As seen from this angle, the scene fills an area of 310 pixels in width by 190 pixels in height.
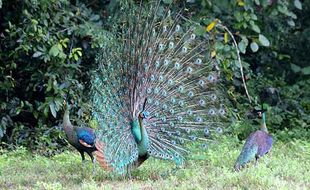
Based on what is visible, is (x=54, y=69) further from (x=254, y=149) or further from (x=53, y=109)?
(x=254, y=149)

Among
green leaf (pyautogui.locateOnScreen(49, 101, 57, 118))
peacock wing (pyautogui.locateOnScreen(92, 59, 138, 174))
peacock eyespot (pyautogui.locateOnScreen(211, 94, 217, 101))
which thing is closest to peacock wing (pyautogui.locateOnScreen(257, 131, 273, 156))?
peacock eyespot (pyautogui.locateOnScreen(211, 94, 217, 101))

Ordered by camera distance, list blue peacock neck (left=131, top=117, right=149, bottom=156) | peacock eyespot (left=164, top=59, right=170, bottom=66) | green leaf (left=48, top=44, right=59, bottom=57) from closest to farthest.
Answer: blue peacock neck (left=131, top=117, right=149, bottom=156), peacock eyespot (left=164, top=59, right=170, bottom=66), green leaf (left=48, top=44, right=59, bottom=57)

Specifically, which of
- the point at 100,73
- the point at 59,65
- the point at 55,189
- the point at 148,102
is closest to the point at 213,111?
the point at 148,102

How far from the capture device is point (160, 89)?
22.3 feet

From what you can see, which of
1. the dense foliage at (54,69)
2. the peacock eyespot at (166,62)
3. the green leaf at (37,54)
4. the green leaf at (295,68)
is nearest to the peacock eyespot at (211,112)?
the peacock eyespot at (166,62)

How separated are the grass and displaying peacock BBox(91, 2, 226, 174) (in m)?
0.26

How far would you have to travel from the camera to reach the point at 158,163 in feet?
23.8

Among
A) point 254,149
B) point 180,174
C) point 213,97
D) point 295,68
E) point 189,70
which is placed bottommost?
point 295,68

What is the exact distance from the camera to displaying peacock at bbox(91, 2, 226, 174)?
22.0 feet

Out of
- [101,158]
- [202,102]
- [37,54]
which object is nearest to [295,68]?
[37,54]

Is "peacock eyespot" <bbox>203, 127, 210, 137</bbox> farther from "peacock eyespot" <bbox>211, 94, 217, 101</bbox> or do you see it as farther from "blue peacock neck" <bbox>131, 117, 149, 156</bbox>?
"blue peacock neck" <bbox>131, 117, 149, 156</bbox>

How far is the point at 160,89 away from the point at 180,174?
0.91 metres

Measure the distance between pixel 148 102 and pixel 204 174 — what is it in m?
0.94

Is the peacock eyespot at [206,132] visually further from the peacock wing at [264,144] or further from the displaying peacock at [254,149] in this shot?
the peacock wing at [264,144]
